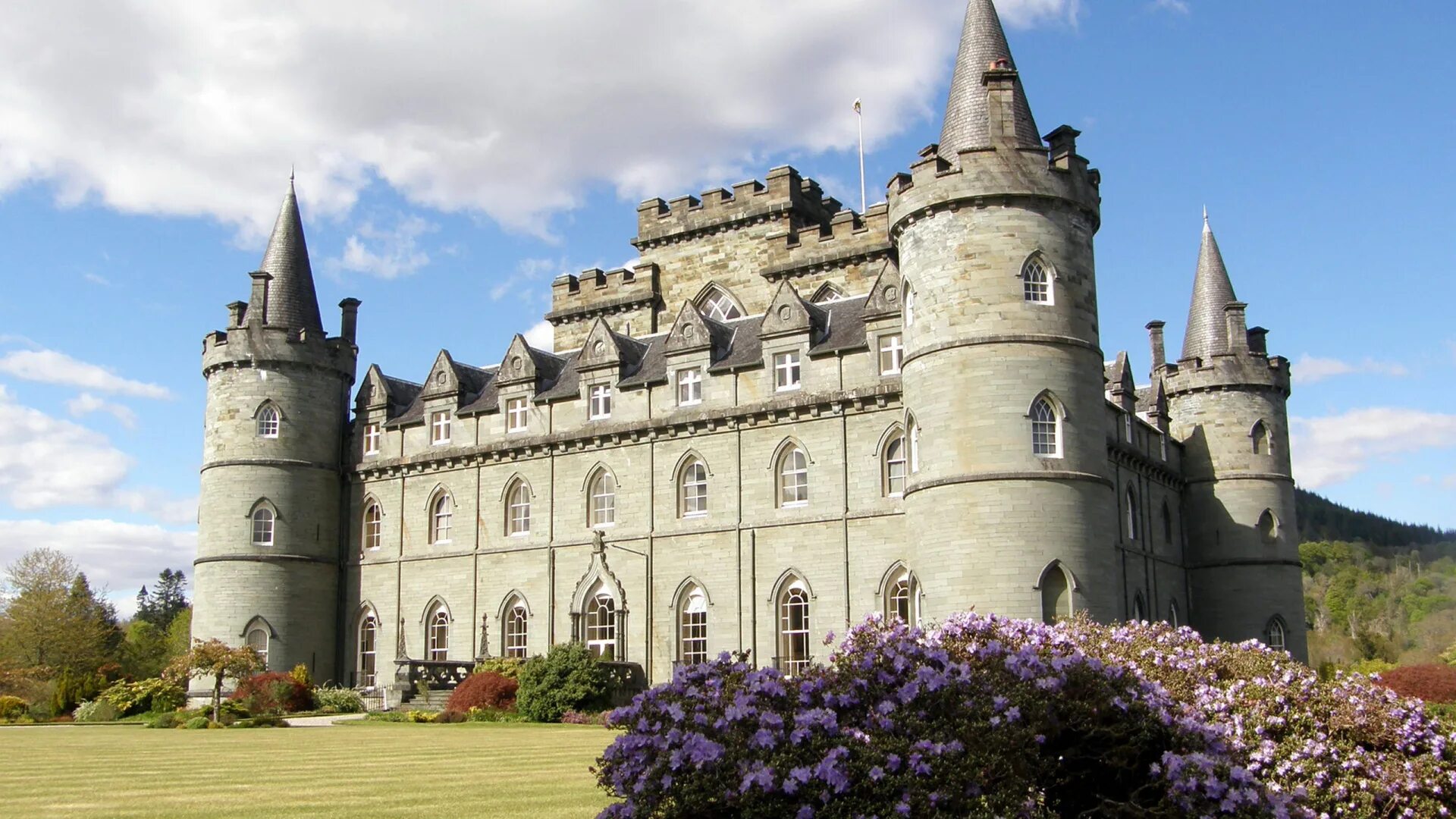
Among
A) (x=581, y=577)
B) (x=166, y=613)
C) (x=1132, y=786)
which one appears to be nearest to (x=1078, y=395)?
(x=581, y=577)

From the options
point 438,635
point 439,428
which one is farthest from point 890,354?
point 438,635

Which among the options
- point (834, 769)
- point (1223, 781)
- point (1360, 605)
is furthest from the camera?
point (1360, 605)

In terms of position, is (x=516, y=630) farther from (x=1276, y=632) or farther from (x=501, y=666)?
(x=1276, y=632)

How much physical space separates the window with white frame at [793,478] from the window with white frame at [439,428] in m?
11.9

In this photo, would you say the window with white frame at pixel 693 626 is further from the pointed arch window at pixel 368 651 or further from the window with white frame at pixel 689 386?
the pointed arch window at pixel 368 651

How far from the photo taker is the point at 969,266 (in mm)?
28188

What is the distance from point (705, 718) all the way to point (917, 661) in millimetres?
1871

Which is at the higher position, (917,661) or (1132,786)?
(917,661)

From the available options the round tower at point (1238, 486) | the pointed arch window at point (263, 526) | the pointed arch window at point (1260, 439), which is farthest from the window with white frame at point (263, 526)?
the pointed arch window at point (1260, 439)

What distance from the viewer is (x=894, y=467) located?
3152cm

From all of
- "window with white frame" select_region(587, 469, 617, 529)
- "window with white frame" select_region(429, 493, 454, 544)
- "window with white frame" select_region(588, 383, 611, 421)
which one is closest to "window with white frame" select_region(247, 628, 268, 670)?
"window with white frame" select_region(429, 493, 454, 544)

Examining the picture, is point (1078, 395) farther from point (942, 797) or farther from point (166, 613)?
point (166, 613)

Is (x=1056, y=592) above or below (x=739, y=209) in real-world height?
below

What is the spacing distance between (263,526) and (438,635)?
6417 millimetres
